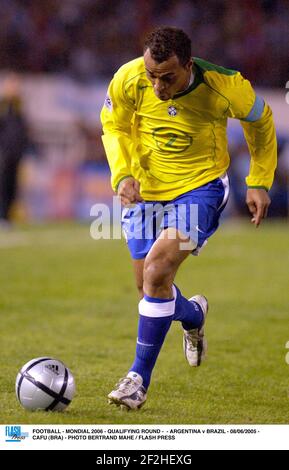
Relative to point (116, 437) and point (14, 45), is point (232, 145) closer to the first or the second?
point (14, 45)

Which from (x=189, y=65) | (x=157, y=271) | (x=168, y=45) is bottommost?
(x=157, y=271)

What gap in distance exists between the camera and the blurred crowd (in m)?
A: 18.9

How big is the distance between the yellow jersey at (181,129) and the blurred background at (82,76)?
10278 millimetres

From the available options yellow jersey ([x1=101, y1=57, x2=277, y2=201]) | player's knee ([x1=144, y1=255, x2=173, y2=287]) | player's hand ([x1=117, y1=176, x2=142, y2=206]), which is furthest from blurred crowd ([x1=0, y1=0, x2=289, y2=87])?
player's knee ([x1=144, y1=255, x2=173, y2=287])

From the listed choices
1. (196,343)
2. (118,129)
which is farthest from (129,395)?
(118,129)

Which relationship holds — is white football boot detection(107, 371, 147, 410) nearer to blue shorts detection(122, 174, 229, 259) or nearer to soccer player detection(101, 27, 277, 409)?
soccer player detection(101, 27, 277, 409)

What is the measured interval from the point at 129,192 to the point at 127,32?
48.7 feet

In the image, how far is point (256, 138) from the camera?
5.89 meters

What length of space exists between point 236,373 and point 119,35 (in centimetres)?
1385

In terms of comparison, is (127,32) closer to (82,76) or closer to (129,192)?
(82,76)

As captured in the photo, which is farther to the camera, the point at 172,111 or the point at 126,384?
the point at 172,111

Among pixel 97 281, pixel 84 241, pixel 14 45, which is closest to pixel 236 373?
pixel 97 281

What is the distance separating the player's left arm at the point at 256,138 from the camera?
5.65 metres

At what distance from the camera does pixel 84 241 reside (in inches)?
558
